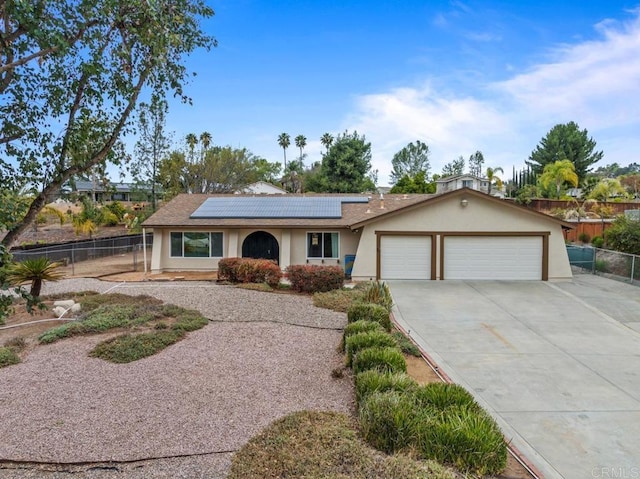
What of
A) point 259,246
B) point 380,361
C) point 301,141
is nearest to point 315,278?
point 259,246

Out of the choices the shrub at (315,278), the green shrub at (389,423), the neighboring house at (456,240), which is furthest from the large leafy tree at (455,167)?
the green shrub at (389,423)

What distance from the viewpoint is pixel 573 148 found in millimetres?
54125

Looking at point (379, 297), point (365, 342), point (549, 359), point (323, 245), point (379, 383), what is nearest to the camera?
point (379, 383)

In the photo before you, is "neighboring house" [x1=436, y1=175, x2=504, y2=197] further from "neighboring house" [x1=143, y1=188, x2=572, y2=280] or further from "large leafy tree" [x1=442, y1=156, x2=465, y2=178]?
"large leafy tree" [x1=442, y1=156, x2=465, y2=178]

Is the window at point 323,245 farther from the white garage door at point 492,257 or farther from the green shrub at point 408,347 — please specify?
the green shrub at point 408,347

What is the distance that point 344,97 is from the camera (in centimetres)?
2455

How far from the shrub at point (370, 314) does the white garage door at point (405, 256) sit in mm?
8571

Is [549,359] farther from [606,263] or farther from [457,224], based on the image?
[606,263]

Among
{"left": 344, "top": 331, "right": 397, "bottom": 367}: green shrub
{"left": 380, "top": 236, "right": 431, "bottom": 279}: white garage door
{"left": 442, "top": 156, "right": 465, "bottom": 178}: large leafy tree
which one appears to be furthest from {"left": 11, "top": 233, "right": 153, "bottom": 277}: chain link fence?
{"left": 442, "top": 156, "right": 465, "bottom": 178}: large leafy tree

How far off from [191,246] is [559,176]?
34698mm

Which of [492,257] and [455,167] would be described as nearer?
[492,257]

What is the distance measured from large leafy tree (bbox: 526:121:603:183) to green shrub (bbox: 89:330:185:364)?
187ft

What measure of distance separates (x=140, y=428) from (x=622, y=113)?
83.2ft

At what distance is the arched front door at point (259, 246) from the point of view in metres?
20.2
